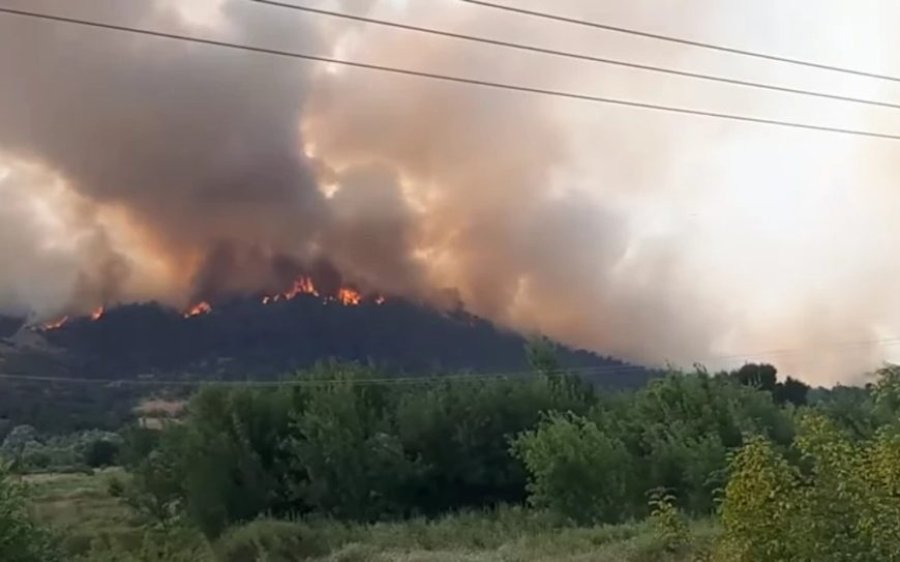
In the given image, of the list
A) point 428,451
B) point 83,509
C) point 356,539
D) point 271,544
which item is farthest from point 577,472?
point 83,509

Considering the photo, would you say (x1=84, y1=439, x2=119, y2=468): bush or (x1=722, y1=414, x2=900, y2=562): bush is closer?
(x1=722, y1=414, x2=900, y2=562): bush

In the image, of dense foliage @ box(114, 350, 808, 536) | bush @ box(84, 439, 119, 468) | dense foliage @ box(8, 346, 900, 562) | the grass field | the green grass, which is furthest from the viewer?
bush @ box(84, 439, 119, 468)

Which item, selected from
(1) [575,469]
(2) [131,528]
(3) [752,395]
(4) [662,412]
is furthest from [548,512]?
(2) [131,528]

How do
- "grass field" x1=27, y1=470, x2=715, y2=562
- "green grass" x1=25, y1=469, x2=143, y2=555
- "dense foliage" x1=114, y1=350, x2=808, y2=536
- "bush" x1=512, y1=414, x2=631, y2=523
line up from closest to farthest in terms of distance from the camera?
"grass field" x1=27, y1=470, x2=715, y2=562 < "green grass" x1=25, y1=469, x2=143, y2=555 < "bush" x1=512, y1=414, x2=631, y2=523 < "dense foliage" x1=114, y1=350, x2=808, y2=536

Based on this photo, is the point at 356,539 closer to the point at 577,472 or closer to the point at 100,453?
the point at 577,472

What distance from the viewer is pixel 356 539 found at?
38.3m

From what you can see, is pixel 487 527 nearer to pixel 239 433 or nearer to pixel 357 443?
pixel 357 443

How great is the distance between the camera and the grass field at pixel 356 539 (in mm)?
31031

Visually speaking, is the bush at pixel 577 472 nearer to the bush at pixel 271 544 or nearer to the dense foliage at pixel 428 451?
the dense foliage at pixel 428 451

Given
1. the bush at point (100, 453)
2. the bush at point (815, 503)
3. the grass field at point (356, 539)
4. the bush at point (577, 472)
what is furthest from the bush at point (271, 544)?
the bush at point (815, 503)

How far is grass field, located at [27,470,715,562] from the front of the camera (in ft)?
102

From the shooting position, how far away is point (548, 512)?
4288 cm

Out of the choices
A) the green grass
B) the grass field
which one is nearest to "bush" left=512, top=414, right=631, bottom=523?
the grass field

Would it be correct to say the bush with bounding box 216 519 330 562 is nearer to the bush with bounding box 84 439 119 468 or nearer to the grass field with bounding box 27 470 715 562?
the grass field with bounding box 27 470 715 562
